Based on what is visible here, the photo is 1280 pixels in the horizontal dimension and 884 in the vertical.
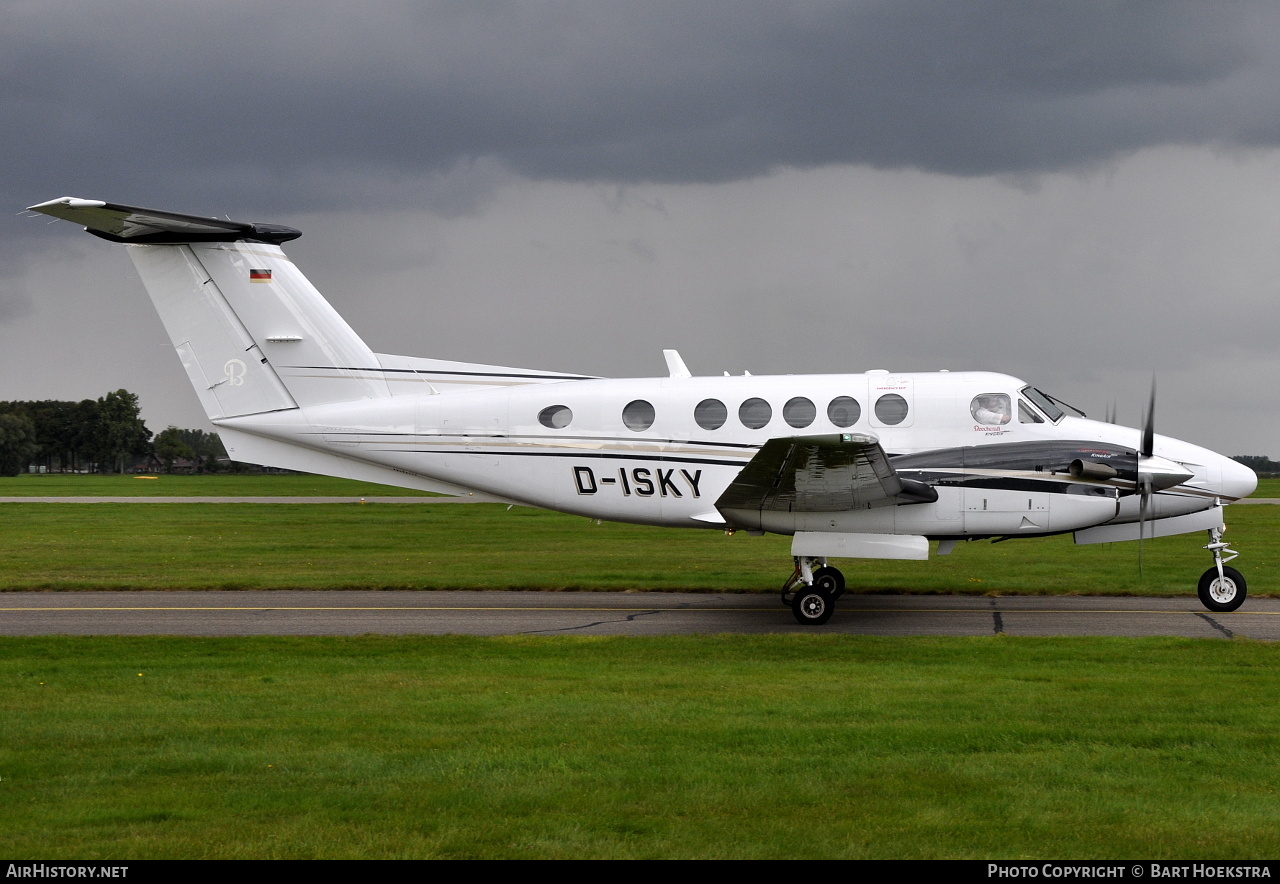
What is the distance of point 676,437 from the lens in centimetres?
1625

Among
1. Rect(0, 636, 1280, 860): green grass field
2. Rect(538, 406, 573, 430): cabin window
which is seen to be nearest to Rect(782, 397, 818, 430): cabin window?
Rect(538, 406, 573, 430): cabin window

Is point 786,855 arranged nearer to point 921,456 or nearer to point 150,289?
Answer: point 921,456

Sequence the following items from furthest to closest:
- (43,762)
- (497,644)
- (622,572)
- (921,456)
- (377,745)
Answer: (622,572) → (921,456) → (497,644) → (377,745) → (43,762)

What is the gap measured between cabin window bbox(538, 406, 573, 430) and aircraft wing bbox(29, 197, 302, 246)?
494 centimetres

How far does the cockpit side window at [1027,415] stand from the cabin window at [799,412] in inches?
112

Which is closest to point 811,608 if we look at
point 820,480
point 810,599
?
point 810,599

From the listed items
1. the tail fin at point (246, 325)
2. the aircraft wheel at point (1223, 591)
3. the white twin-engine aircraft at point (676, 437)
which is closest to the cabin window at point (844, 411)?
the white twin-engine aircraft at point (676, 437)

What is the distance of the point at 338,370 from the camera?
56.9 ft

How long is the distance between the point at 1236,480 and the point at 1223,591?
1601 mm

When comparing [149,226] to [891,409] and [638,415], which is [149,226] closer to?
[638,415]

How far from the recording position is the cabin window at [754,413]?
16062 millimetres

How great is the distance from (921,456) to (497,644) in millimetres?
6390

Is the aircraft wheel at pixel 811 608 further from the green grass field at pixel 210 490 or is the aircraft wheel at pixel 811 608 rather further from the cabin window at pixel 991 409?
the green grass field at pixel 210 490

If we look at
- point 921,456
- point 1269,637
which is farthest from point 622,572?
point 1269,637
